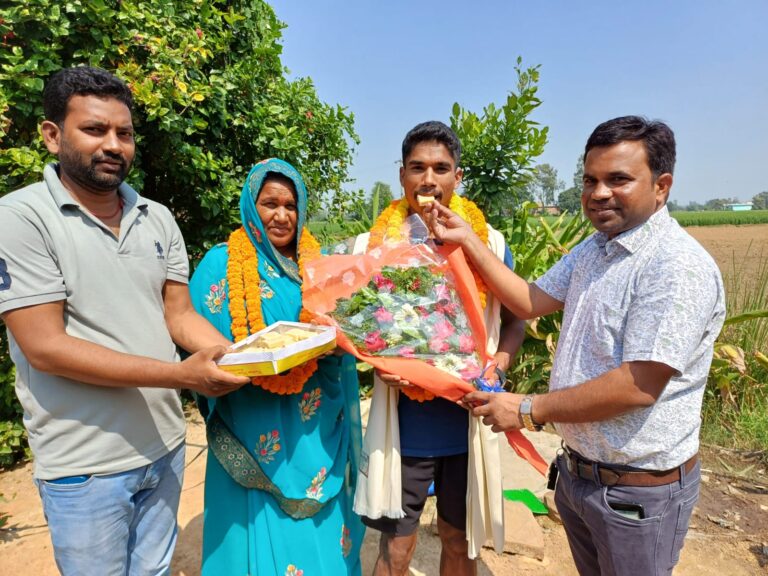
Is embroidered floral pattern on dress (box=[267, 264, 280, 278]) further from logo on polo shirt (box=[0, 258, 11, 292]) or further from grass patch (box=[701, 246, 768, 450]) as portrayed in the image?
grass patch (box=[701, 246, 768, 450])

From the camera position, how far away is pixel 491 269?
196cm

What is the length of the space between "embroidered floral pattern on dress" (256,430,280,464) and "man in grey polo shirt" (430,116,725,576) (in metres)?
1.01

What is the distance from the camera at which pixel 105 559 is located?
159cm

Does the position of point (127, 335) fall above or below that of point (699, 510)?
above

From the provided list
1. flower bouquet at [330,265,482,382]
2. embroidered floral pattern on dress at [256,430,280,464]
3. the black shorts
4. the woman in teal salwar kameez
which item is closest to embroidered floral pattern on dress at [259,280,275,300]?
the woman in teal salwar kameez

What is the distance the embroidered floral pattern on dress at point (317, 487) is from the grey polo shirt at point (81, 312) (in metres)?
0.69

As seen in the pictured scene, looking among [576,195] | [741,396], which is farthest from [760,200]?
[741,396]

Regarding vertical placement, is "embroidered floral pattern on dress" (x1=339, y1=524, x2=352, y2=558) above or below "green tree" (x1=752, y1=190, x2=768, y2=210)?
below

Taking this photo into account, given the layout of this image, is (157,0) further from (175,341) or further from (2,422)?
(2,422)

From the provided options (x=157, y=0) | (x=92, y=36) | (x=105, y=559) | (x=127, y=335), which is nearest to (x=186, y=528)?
(x=105, y=559)

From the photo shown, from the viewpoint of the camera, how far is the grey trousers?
152 centimetres

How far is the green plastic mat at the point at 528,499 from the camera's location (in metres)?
3.30

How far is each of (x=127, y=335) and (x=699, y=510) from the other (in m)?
3.87

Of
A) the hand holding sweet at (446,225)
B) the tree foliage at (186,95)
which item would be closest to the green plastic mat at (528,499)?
the hand holding sweet at (446,225)
